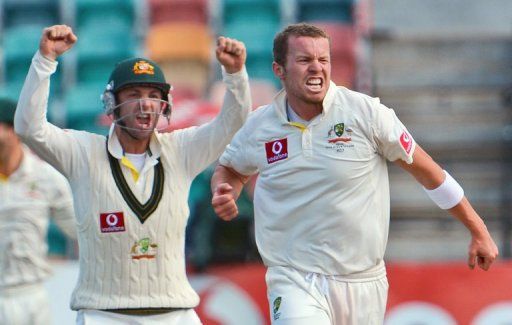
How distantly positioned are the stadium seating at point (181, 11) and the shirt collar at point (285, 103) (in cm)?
790

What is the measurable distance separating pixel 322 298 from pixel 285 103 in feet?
3.12

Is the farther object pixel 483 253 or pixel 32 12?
pixel 32 12

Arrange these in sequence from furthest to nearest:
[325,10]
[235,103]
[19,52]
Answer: [19,52]
[325,10]
[235,103]

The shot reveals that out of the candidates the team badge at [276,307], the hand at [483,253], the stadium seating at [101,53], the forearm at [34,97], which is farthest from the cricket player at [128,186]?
the stadium seating at [101,53]

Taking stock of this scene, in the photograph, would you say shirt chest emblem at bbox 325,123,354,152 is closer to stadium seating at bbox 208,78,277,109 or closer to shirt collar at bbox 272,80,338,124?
shirt collar at bbox 272,80,338,124

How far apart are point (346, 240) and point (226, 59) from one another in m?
1.03

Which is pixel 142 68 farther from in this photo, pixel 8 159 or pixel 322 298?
pixel 8 159

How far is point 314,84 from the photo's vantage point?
17.6 ft

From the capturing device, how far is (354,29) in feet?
41.3

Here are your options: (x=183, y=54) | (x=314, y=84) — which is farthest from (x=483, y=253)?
(x=183, y=54)

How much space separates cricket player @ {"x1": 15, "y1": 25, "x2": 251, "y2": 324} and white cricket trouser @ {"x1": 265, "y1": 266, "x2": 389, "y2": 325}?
1.80ft

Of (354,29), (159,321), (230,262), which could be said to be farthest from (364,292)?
(354,29)

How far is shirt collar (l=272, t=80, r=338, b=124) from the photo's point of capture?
5.39m

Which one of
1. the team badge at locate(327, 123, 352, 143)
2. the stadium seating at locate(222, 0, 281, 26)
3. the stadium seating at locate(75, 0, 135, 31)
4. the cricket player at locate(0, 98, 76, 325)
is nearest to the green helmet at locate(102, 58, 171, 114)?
the team badge at locate(327, 123, 352, 143)
